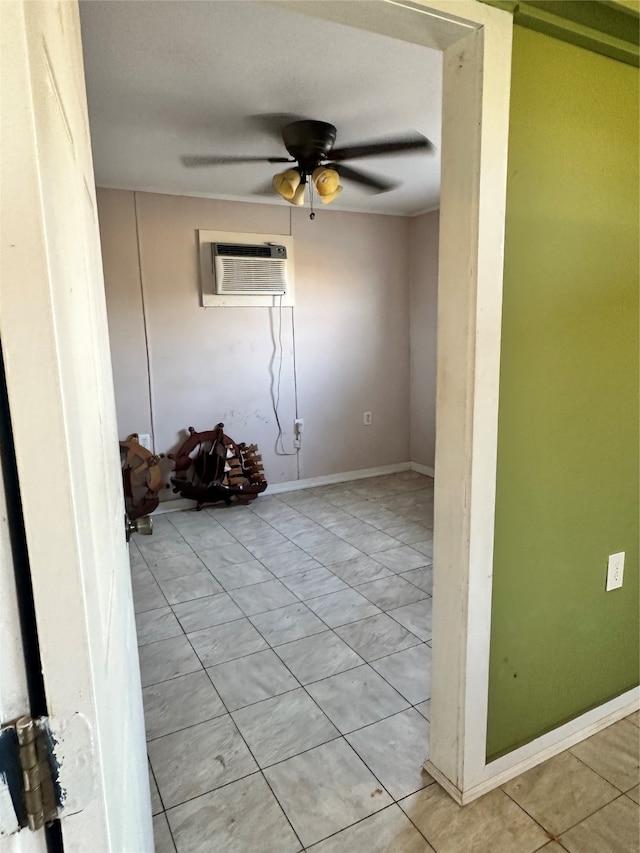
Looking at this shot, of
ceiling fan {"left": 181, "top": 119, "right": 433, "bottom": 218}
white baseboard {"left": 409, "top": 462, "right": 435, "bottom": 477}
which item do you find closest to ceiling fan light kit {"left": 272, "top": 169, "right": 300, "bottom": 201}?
ceiling fan {"left": 181, "top": 119, "right": 433, "bottom": 218}

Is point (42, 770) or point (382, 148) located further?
point (382, 148)

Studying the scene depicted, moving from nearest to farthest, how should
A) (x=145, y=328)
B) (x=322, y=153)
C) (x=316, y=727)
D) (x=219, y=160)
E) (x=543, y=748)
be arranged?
(x=543, y=748) < (x=316, y=727) < (x=322, y=153) < (x=219, y=160) < (x=145, y=328)

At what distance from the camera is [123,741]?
2.37 feet

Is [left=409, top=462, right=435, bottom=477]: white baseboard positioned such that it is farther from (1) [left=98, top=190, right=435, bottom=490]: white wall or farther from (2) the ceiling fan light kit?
(2) the ceiling fan light kit

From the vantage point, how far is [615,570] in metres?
1.74

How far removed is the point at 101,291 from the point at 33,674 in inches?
34.3

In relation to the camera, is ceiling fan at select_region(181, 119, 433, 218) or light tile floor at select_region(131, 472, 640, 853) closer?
light tile floor at select_region(131, 472, 640, 853)

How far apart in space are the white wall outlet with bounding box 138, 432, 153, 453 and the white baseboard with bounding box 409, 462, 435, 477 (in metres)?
2.52

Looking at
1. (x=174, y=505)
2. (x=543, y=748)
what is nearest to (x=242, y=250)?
(x=174, y=505)

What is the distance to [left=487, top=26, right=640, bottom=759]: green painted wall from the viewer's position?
4.44 feet

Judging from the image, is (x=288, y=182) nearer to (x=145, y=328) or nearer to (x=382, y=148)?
(x=382, y=148)

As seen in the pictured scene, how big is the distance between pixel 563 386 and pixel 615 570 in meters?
0.71

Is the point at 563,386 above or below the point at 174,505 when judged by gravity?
above

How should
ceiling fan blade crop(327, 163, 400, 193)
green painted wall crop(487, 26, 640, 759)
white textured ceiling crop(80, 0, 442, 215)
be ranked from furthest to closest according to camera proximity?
ceiling fan blade crop(327, 163, 400, 193), white textured ceiling crop(80, 0, 442, 215), green painted wall crop(487, 26, 640, 759)
